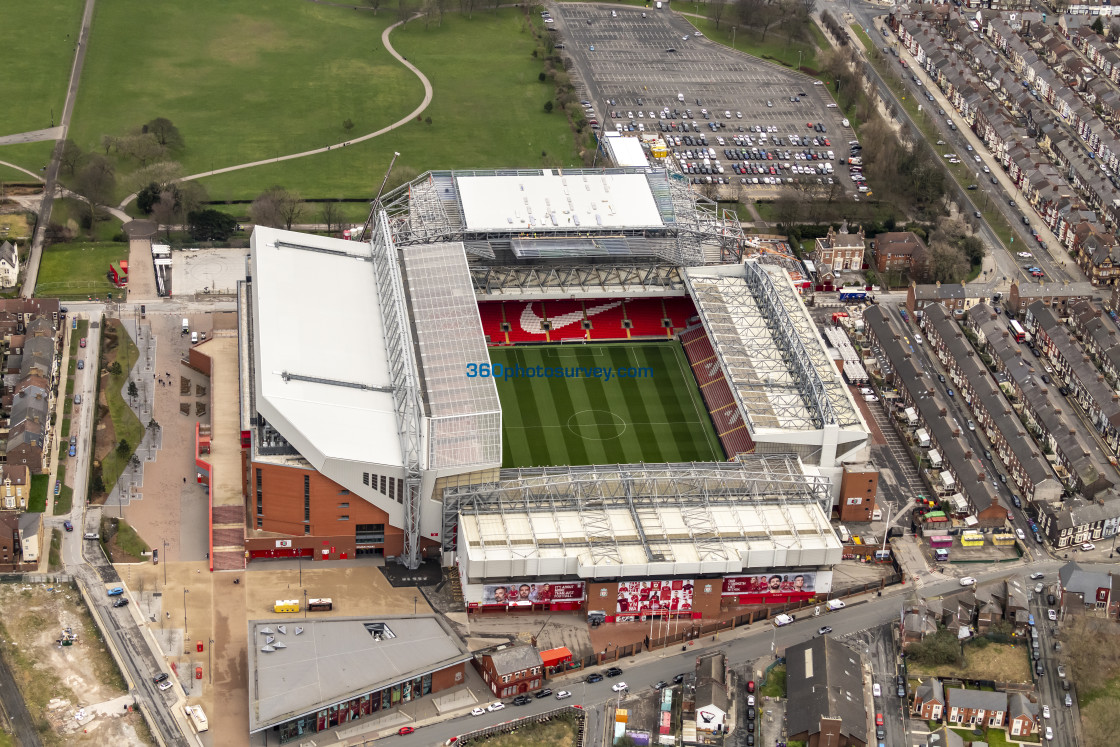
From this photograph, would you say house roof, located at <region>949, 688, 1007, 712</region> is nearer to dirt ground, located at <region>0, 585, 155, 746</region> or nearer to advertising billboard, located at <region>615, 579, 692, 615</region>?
advertising billboard, located at <region>615, 579, 692, 615</region>

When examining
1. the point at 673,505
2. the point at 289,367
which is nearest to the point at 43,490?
the point at 289,367

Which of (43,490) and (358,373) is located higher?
(358,373)

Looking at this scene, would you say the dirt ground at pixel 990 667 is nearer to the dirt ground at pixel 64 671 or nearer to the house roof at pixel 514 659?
the house roof at pixel 514 659

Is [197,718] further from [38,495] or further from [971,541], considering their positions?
[971,541]

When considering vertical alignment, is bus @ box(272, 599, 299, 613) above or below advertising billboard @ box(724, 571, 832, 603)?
below

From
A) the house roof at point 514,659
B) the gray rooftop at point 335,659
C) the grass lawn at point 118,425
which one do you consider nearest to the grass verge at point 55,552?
the grass lawn at point 118,425

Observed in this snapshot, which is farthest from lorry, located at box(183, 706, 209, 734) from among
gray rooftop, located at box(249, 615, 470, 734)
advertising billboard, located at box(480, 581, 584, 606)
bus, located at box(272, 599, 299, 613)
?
advertising billboard, located at box(480, 581, 584, 606)

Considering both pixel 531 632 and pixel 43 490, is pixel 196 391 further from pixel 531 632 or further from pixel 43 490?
pixel 531 632
